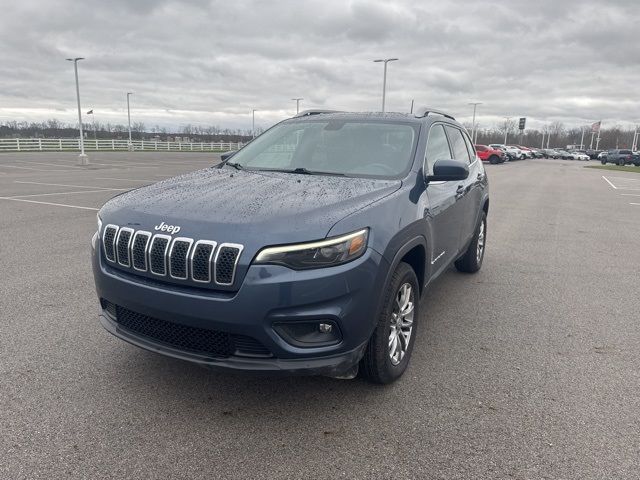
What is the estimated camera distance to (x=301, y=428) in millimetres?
2869

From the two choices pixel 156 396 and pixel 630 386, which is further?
pixel 630 386

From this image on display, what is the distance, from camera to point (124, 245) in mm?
2910

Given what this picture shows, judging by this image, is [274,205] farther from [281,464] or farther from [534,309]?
[534,309]

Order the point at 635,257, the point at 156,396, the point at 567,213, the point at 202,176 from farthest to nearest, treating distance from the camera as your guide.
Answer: the point at 567,213 → the point at 635,257 → the point at 202,176 → the point at 156,396

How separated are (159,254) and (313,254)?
846 millimetres

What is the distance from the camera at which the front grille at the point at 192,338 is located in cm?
269

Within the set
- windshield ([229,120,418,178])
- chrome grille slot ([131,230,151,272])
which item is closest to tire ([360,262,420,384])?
windshield ([229,120,418,178])

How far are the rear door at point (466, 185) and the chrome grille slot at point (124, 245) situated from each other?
9.58 ft

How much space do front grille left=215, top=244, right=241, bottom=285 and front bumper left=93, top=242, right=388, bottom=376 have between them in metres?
0.08

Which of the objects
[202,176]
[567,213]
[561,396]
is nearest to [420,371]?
[561,396]

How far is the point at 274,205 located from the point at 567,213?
1102cm

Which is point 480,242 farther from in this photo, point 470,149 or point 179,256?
point 179,256

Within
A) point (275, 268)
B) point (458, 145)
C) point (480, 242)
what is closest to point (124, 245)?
point (275, 268)

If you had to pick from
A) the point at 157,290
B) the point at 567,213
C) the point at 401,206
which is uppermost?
the point at 401,206
